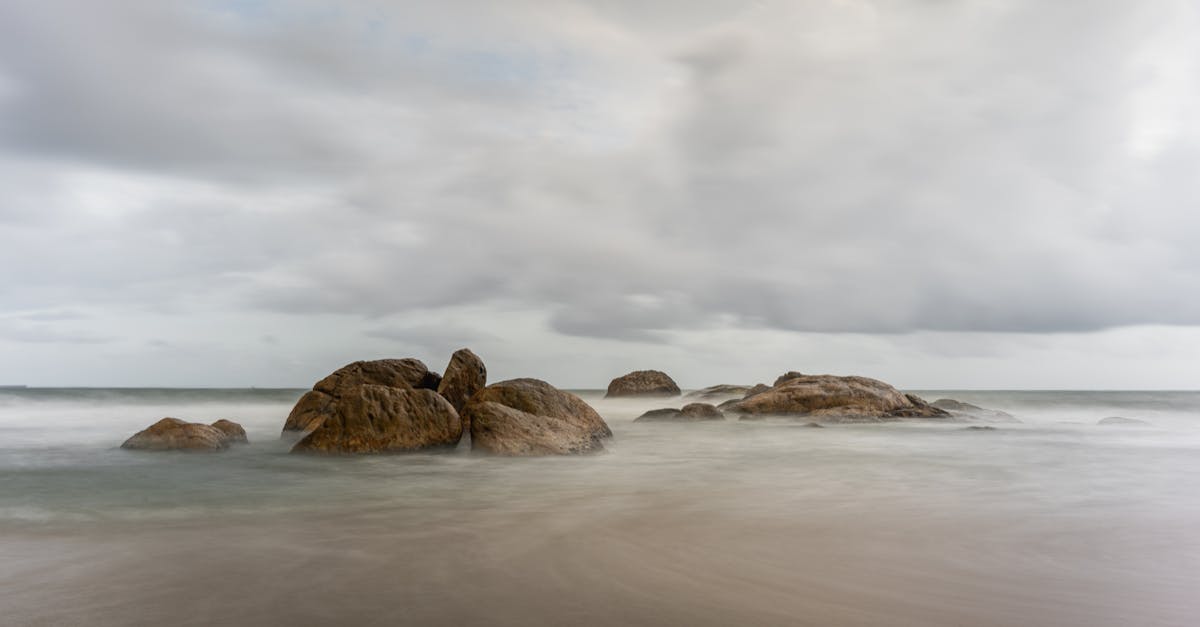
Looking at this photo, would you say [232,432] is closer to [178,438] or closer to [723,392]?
[178,438]

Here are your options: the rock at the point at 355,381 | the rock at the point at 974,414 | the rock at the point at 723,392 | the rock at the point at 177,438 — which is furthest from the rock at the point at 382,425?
the rock at the point at 723,392

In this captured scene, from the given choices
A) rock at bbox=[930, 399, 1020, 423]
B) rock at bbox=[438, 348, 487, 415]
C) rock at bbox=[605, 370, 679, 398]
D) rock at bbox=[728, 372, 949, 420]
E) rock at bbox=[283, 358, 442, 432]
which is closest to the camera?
rock at bbox=[438, 348, 487, 415]

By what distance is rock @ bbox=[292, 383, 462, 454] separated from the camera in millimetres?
10133

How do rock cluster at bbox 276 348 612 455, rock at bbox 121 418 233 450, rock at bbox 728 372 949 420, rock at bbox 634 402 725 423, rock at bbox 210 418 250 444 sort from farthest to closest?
1. rock at bbox 728 372 949 420
2. rock at bbox 634 402 725 423
3. rock at bbox 210 418 250 444
4. rock at bbox 121 418 233 450
5. rock cluster at bbox 276 348 612 455

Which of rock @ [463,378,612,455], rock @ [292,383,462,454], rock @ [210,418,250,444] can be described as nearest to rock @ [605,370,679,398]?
rock @ [463,378,612,455]

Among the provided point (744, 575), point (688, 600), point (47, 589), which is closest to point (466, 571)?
point (688, 600)

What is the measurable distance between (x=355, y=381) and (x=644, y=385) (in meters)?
28.5

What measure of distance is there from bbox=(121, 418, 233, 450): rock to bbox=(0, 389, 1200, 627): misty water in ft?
2.70

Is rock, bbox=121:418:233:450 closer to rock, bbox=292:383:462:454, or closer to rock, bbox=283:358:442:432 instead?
rock, bbox=292:383:462:454

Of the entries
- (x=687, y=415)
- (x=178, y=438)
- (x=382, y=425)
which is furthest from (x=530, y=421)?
(x=687, y=415)

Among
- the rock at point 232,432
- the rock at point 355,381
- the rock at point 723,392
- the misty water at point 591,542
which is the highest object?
the rock at point 355,381

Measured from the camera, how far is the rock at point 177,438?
35.3 feet

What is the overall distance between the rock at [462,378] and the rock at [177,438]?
3649 millimetres

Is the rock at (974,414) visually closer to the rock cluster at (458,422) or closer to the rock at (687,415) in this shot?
the rock at (687,415)
